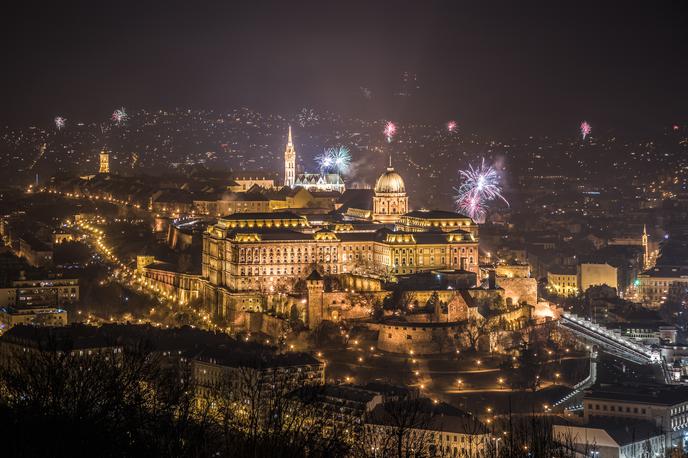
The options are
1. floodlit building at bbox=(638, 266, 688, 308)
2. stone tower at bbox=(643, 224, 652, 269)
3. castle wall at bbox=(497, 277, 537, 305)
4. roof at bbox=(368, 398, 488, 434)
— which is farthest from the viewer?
stone tower at bbox=(643, 224, 652, 269)

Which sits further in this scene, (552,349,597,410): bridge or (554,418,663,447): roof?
(552,349,597,410): bridge

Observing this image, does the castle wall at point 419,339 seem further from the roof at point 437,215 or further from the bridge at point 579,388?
the roof at point 437,215

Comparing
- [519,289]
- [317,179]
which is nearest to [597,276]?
[519,289]

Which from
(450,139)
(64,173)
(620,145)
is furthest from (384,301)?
(620,145)

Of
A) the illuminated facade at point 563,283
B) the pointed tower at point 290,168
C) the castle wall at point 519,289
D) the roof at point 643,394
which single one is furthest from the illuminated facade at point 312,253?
the pointed tower at point 290,168

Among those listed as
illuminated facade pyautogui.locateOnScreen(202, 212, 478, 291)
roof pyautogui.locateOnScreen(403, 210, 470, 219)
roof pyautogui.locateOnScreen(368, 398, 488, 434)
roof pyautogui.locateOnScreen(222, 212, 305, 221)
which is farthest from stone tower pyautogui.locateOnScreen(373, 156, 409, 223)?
roof pyautogui.locateOnScreen(368, 398, 488, 434)

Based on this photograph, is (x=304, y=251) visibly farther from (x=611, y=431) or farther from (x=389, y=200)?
(x=611, y=431)

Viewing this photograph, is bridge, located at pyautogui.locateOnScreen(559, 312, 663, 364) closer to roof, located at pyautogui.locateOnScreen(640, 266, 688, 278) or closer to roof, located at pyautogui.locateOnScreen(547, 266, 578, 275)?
roof, located at pyautogui.locateOnScreen(547, 266, 578, 275)
